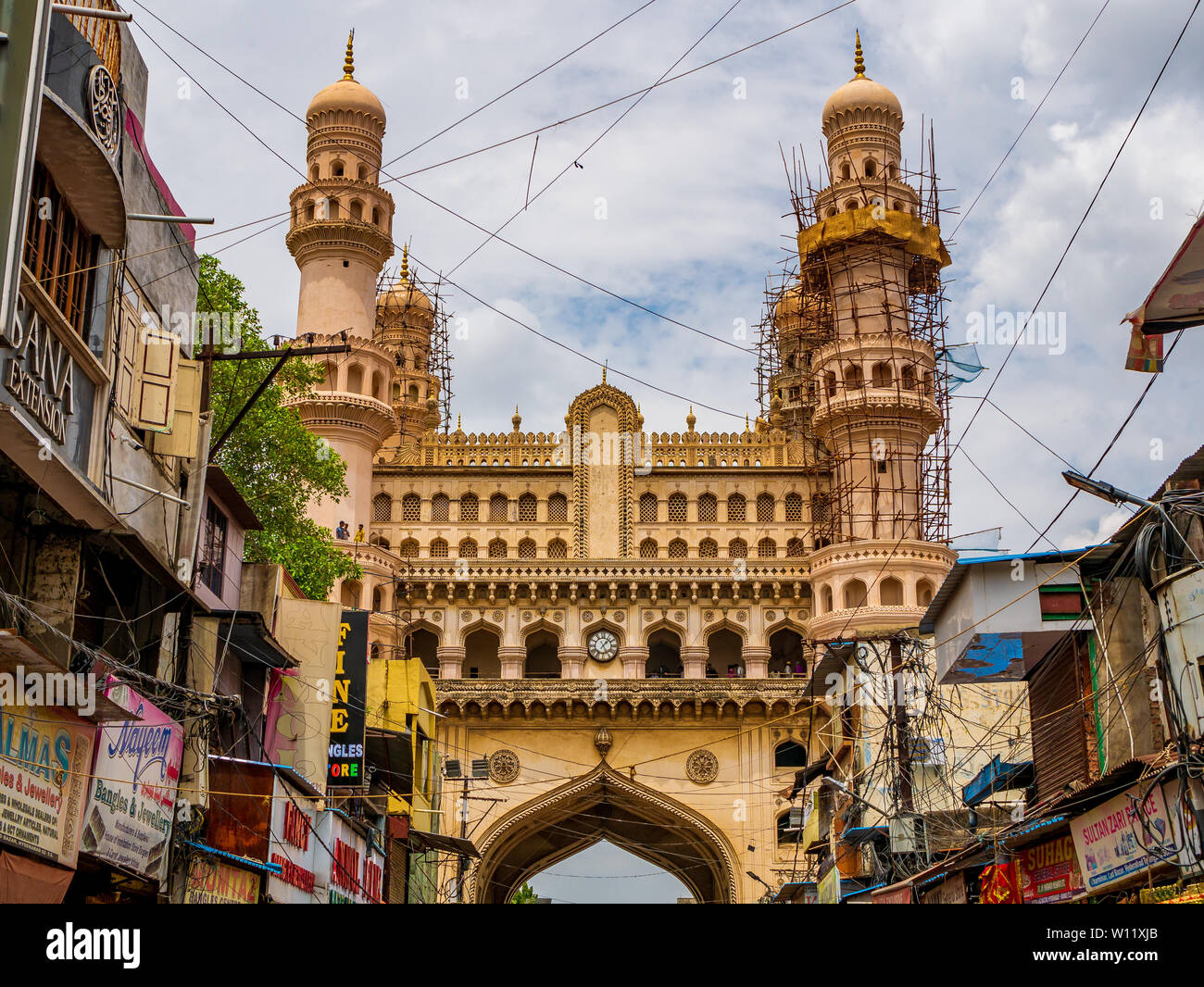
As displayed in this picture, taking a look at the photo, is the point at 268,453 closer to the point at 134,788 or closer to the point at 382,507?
the point at 134,788

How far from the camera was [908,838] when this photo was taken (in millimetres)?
20297

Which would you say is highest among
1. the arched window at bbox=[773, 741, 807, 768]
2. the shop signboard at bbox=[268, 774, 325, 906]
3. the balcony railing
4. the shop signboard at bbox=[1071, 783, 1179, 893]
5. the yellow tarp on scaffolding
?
the yellow tarp on scaffolding

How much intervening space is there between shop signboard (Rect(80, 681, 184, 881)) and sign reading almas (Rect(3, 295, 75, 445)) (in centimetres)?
240

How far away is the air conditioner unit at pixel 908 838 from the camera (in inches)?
790

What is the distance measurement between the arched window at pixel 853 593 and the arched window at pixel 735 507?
19.8 ft

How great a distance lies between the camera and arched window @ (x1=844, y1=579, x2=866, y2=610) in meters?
39.7

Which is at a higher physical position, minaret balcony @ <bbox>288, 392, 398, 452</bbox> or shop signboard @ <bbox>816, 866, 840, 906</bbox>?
minaret balcony @ <bbox>288, 392, 398, 452</bbox>

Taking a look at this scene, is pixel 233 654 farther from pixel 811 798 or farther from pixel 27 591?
pixel 811 798

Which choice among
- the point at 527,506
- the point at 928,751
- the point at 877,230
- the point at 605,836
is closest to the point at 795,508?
the point at 527,506

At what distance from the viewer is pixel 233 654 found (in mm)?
18938

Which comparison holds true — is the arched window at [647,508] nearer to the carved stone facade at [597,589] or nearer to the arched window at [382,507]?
the carved stone facade at [597,589]

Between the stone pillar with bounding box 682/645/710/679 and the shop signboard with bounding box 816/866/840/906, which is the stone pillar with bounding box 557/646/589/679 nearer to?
the stone pillar with bounding box 682/645/710/679

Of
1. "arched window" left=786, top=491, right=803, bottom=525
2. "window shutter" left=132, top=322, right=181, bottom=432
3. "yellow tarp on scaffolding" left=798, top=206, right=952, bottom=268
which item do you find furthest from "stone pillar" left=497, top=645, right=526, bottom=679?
"window shutter" left=132, top=322, right=181, bottom=432

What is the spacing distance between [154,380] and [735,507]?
105ft
